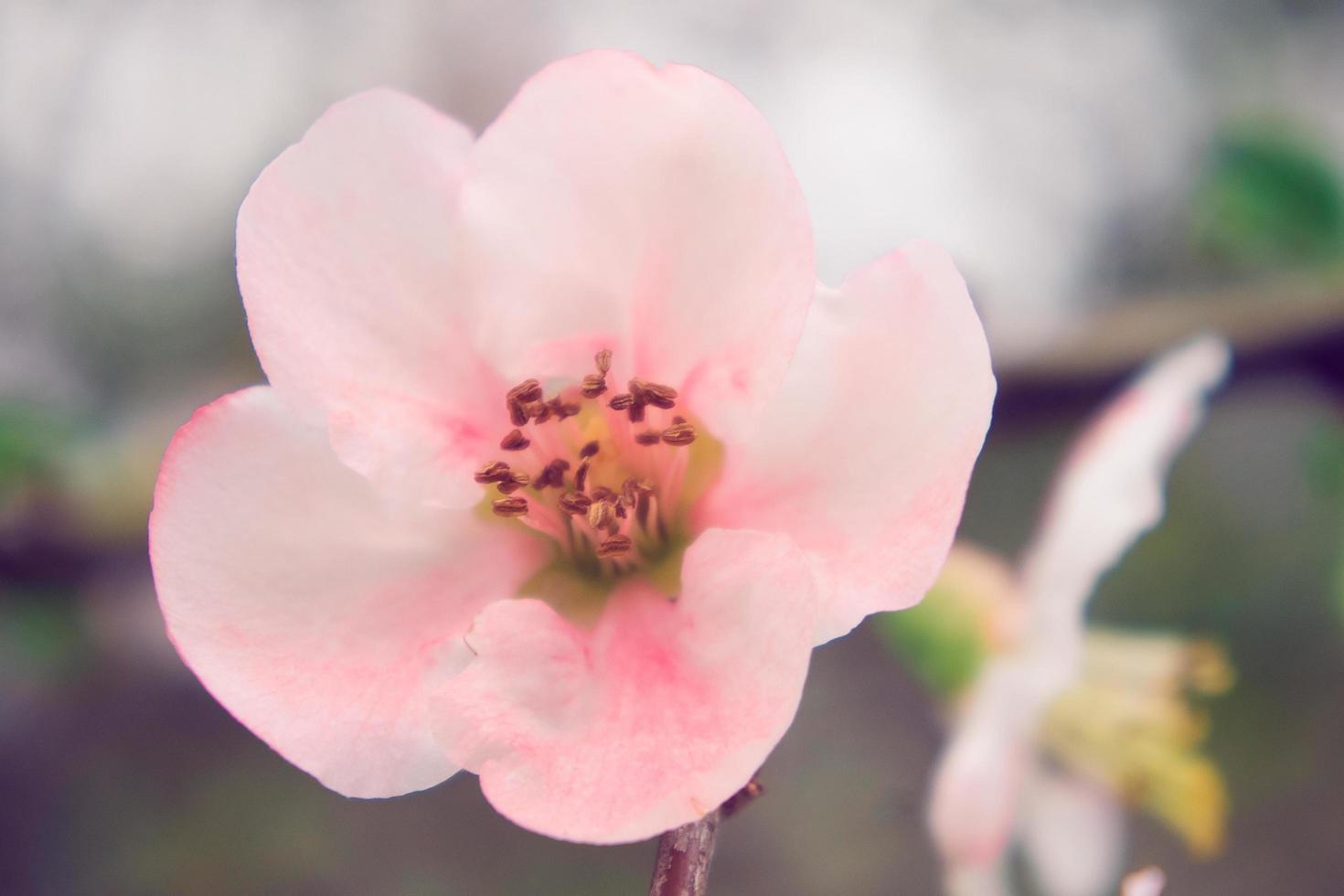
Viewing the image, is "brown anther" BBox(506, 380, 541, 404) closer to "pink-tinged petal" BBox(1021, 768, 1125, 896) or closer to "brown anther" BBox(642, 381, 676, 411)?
"brown anther" BBox(642, 381, 676, 411)

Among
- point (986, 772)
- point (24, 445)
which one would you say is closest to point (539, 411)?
point (986, 772)

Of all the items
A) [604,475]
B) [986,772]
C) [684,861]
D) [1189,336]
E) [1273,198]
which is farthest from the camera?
[1273,198]

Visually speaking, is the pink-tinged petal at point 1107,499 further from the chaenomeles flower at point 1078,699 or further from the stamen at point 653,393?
the stamen at point 653,393

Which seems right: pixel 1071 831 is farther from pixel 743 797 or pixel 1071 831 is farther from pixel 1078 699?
pixel 743 797

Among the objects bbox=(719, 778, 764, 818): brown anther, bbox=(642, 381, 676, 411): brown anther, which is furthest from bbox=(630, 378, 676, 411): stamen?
bbox=(719, 778, 764, 818): brown anther

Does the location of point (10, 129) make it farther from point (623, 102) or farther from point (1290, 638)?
point (1290, 638)
